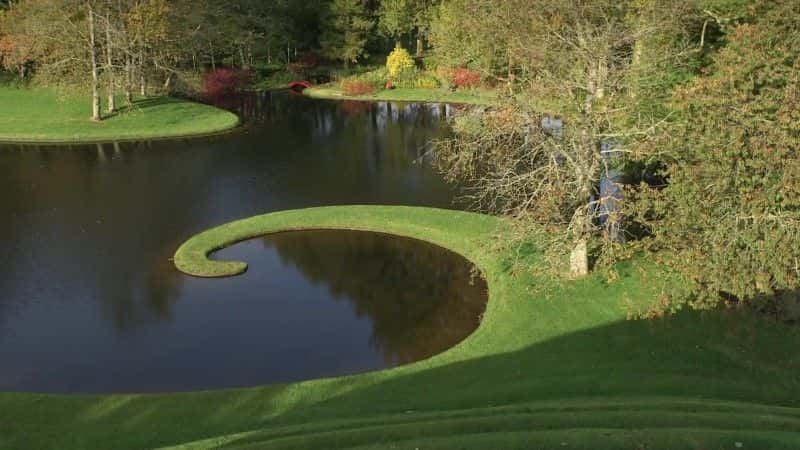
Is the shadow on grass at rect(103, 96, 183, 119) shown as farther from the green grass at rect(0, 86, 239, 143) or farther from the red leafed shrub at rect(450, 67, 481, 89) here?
the red leafed shrub at rect(450, 67, 481, 89)

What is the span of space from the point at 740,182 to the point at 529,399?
24.5 ft

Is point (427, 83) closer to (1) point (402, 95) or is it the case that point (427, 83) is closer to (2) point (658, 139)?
(1) point (402, 95)

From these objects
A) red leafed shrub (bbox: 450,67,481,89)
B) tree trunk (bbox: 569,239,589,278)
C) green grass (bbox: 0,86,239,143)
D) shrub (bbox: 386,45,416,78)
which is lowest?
tree trunk (bbox: 569,239,589,278)

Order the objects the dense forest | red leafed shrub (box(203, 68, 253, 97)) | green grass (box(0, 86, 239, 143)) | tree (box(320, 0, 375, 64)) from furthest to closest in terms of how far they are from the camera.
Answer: tree (box(320, 0, 375, 64))
red leafed shrub (box(203, 68, 253, 97))
green grass (box(0, 86, 239, 143))
the dense forest

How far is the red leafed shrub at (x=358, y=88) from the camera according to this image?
7912cm

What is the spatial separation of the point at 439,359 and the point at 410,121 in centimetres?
4441

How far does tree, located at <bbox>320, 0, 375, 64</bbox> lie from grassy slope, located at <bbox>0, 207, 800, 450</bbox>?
70.0m

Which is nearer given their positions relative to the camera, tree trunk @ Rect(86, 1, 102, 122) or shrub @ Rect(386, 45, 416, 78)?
tree trunk @ Rect(86, 1, 102, 122)

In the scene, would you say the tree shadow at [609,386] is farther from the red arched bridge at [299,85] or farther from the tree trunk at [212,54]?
the red arched bridge at [299,85]

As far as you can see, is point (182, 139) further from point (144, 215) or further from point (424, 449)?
point (424, 449)

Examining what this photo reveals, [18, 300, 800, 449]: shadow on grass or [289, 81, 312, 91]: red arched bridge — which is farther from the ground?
[289, 81, 312, 91]: red arched bridge

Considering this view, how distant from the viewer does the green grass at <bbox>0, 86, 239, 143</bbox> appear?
54812 millimetres

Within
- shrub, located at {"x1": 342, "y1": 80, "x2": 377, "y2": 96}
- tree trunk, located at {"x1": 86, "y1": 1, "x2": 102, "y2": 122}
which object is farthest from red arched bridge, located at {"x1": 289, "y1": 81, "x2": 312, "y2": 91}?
tree trunk, located at {"x1": 86, "y1": 1, "x2": 102, "y2": 122}

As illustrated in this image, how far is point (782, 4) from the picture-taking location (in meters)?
28.5
